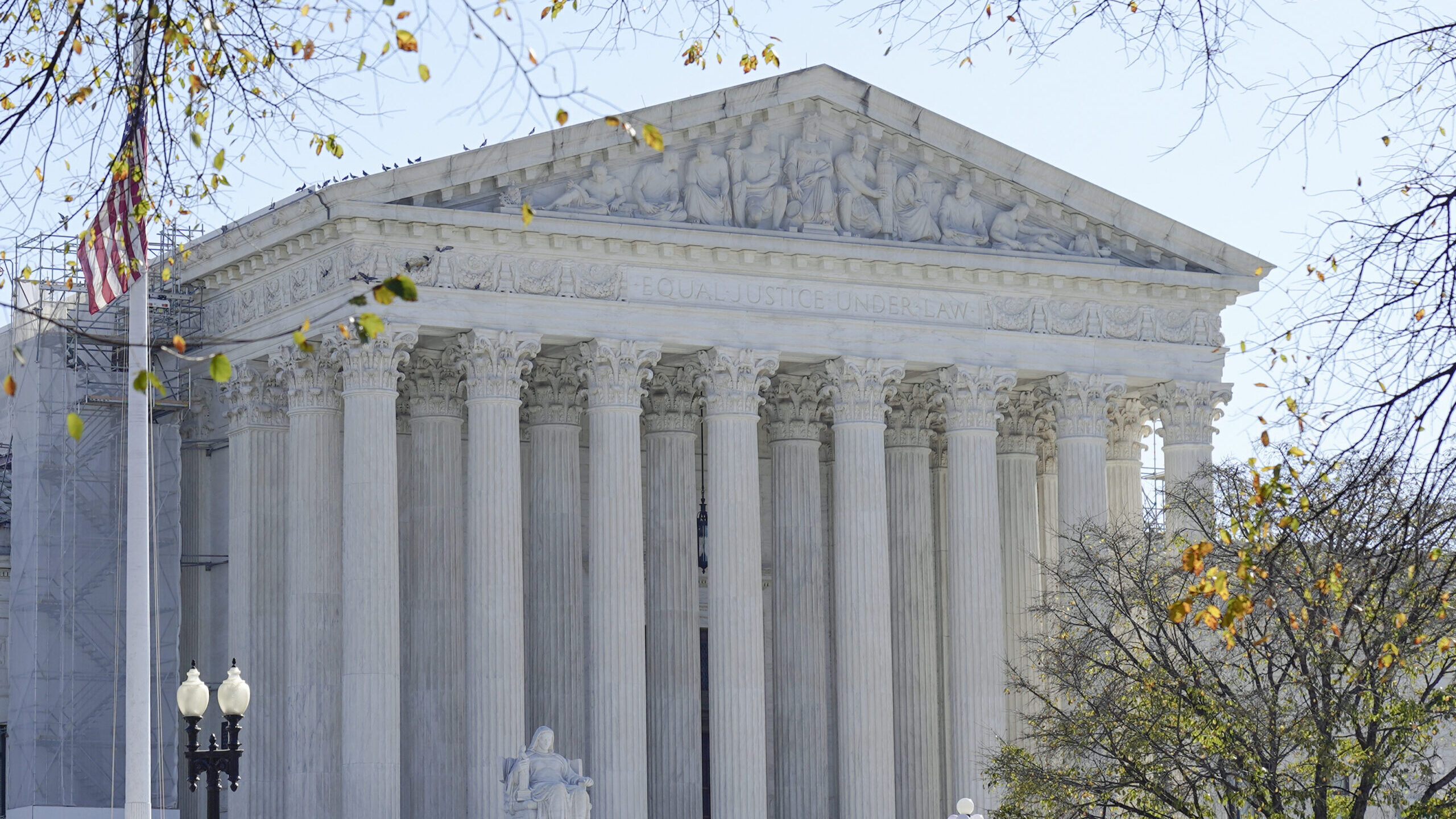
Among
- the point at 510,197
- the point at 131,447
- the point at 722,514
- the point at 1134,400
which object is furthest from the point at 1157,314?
the point at 131,447

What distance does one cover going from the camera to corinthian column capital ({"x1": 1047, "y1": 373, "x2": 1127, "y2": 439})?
179 feet

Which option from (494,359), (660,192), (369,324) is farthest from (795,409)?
(369,324)

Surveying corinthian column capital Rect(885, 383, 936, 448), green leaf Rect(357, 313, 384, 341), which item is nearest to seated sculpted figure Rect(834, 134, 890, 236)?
corinthian column capital Rect(885, 383, 936, 448)

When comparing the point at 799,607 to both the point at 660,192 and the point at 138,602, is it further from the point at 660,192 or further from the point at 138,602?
the point at 138,602

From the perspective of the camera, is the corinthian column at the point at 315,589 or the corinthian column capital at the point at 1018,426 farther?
the corinthian column capital at the point at 1018,426

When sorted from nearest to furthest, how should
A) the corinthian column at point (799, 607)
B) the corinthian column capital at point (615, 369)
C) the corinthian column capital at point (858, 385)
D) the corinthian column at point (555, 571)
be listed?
the corinthian column capital at point (615, 369)
the corinthian column capital at point (858, 385)
the corinthian column at point (555, 571)
the corinthian column at point (799, 607)

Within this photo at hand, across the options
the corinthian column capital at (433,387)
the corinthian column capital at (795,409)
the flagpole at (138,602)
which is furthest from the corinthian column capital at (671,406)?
the flagpole at (138,602)

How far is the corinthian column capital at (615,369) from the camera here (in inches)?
1954

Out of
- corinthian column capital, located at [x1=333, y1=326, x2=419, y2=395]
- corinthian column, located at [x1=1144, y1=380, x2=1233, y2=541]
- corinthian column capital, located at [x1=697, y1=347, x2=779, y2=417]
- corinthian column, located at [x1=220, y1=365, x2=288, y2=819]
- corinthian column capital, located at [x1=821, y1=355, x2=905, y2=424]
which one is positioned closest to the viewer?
corinthian column capital, located at [x1=333, y1=326, x2=419, y2=395]

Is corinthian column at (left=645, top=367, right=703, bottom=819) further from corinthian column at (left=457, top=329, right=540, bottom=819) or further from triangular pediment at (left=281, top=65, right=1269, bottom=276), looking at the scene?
corinthian column at (left=457, top=329, right=540, bottom=819)

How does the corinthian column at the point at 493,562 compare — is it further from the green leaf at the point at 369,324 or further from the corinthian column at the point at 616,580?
the green leaf at the point at 369,324

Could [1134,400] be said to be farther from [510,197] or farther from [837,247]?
[510,197]

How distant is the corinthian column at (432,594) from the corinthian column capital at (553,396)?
186 centimetres

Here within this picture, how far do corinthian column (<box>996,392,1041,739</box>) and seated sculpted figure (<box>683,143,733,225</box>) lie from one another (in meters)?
10.9
